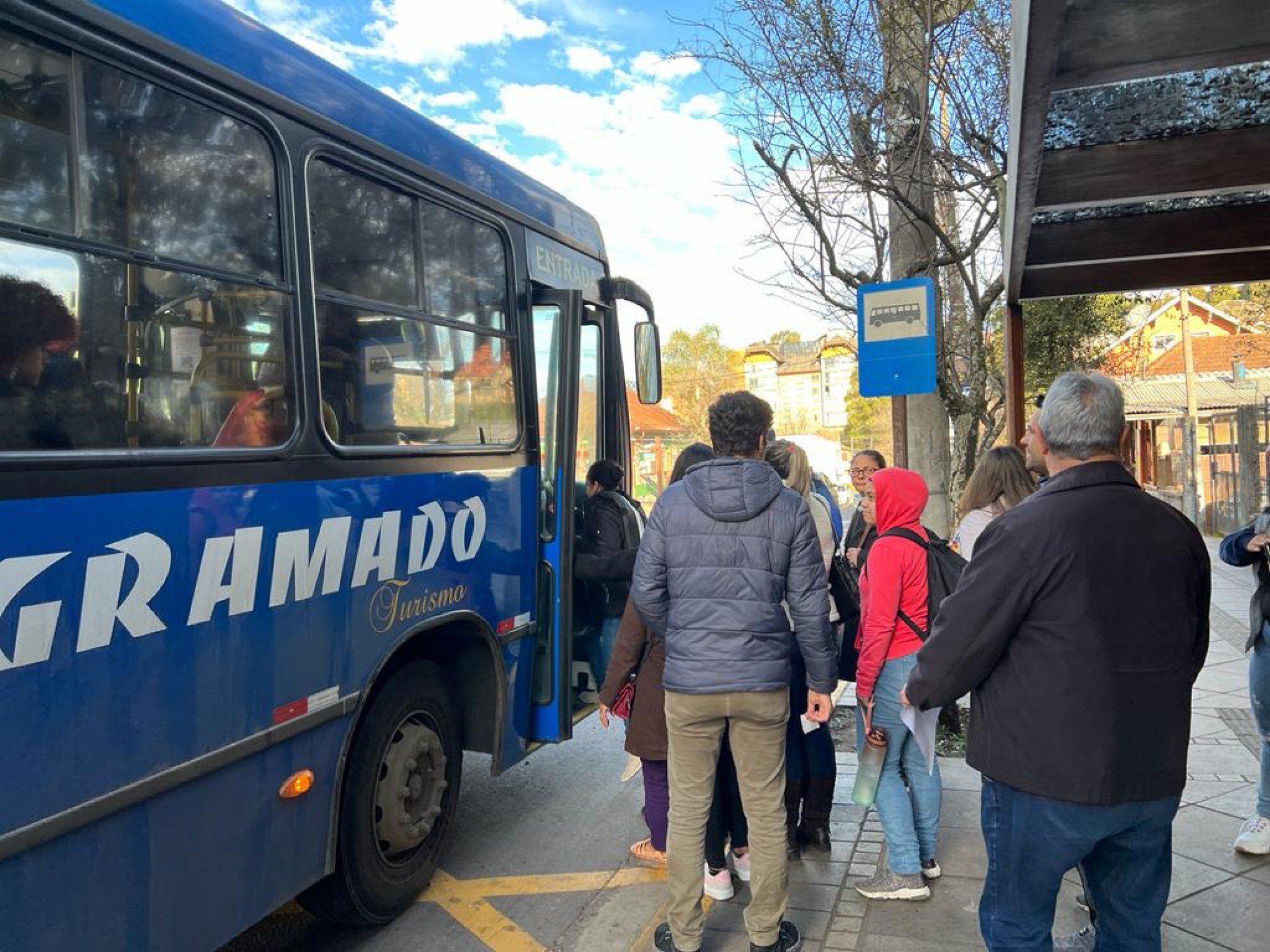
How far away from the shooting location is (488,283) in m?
4.32

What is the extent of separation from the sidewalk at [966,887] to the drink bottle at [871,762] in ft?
1.48

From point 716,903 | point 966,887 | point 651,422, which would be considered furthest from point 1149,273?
point 651,422

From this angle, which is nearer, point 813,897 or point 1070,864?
point 1070,864

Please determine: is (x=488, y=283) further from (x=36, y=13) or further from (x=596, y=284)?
(x=36, y=13)

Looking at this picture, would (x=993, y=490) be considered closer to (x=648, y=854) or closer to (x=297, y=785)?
(x=648, y=854)

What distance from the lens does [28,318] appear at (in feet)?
7.48

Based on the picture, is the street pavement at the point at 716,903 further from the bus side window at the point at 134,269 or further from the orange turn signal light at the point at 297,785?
the bus side window at the point at 134,269

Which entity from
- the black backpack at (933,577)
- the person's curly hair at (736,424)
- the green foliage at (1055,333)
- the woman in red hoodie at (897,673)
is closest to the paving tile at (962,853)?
the woman in red hoodie at (897,673)

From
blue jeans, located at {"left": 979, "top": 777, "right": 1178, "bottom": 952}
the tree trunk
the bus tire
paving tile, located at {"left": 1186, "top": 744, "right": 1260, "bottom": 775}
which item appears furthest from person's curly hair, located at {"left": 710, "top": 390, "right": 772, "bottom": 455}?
paving tile, located at {"left": 1186, "top": 744, "right": 1260, "bottom": 775}

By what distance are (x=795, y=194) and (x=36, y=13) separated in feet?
16.7

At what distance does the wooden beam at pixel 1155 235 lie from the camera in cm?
441

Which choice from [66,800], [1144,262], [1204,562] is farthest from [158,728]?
[1144,262]

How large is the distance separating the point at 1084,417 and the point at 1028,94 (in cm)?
115

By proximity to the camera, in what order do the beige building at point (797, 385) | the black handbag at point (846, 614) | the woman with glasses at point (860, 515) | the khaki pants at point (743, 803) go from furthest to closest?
the beige building at point (797, 385)
the woman with glasses at point (860, 515)
the black handbag at point (846, 614)
the khaki pants at point (743, 803)
